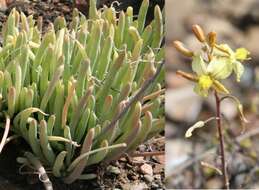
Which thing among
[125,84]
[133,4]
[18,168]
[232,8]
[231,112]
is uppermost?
[232,8]

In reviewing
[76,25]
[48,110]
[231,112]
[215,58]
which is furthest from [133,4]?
[215,58]

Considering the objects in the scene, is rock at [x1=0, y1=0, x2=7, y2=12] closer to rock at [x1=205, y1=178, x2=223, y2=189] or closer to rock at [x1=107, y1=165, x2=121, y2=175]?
rock at [x1=107, y1=165, x2=121, y2=175]

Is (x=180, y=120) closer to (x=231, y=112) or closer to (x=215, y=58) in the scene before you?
(x=231, y=112)

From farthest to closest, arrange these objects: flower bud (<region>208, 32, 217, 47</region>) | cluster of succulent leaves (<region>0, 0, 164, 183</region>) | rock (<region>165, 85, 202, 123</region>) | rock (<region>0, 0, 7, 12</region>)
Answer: rock (<region>165, 85, 202, 123</region>) < rock (<region>0, 0, 7, 12</region>) < cluster of succulent leaves (<region>0, 0, 164, 183</region>) < flower bud (<region>208, 32, 217, 47</region>)

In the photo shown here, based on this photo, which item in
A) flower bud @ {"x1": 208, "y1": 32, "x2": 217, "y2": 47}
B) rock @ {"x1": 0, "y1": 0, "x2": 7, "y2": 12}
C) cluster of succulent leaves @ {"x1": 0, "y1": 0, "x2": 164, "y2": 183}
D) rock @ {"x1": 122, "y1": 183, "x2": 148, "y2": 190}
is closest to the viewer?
flower bud @ {"x1": 208, "y1": 32, "x2": 217, "y2": 47}

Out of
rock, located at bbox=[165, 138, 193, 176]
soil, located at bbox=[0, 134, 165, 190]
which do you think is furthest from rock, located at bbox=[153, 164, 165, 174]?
rock, located at bbox=[165, 138, 193, 176]

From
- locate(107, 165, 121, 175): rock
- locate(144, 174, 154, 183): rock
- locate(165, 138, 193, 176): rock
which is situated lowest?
locate(144, 174, 154, 183): rock
